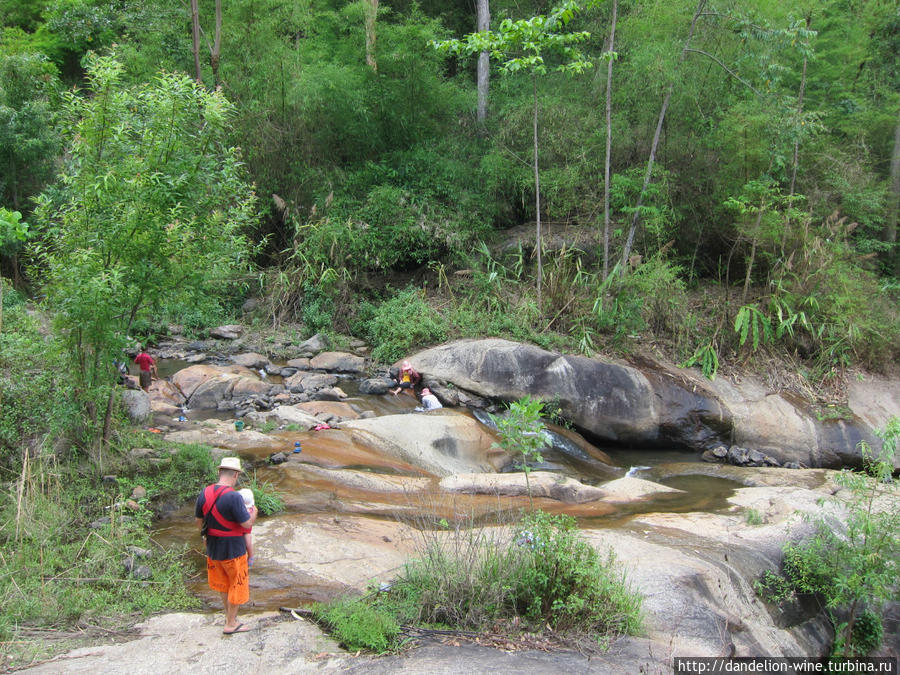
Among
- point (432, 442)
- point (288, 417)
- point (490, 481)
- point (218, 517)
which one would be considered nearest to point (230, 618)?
point (218, 517)

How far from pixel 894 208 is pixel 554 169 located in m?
8.20

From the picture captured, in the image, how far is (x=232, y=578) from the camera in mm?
4203

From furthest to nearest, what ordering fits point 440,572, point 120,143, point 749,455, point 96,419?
point 749,455
point 96,419
point 120,143
point 440,572

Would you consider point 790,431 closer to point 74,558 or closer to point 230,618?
point 230,618

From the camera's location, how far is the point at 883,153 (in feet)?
50.8

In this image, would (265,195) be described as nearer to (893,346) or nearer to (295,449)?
(295,449)

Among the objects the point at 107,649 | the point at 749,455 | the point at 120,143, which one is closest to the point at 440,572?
the point at 107,649

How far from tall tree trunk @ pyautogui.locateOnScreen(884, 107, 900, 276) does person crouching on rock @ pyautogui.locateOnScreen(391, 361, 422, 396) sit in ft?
37.8

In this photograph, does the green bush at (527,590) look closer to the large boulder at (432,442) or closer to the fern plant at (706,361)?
the large boulder at (432,442)

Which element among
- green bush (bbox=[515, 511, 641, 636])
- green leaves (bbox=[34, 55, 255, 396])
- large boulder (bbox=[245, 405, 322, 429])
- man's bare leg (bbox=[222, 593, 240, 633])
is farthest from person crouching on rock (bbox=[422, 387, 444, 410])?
man's bare leg (bbox=[222, 593, 240, 633])

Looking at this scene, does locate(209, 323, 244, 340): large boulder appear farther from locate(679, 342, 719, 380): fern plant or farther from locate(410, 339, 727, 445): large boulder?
locate(679, 342, 719, 380): fern plant

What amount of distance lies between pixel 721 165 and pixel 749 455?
6620 millimetres

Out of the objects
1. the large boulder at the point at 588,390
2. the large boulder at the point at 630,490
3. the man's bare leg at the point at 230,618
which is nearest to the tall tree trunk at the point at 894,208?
the large boulder at the point at 588,390

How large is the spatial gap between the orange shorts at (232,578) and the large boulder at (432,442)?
174 inches
